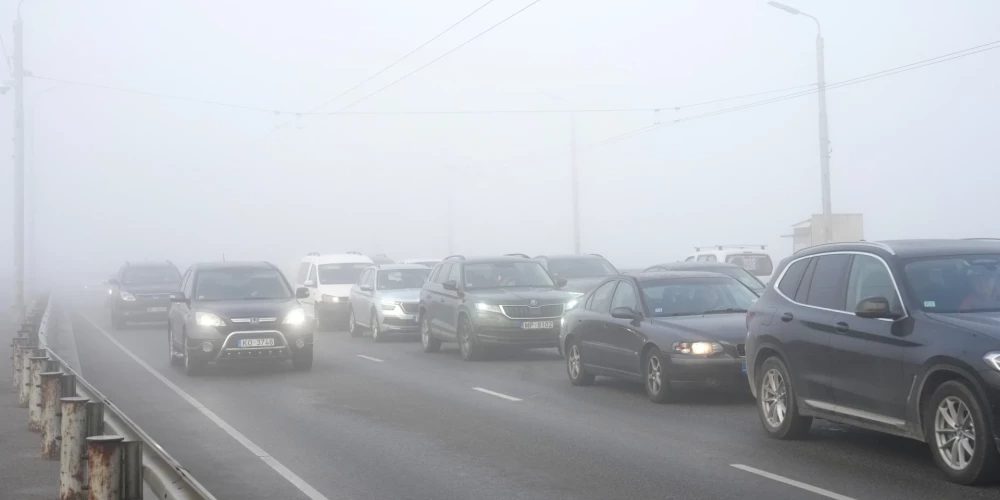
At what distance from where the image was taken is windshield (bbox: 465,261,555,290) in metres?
21.1

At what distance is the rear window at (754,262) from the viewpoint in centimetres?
2811

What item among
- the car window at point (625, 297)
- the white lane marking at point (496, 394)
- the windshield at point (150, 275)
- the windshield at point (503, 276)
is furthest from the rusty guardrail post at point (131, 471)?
the windshield at point (150, 275)

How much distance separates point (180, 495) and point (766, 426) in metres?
6.21

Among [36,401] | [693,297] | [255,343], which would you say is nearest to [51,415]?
[36,401]

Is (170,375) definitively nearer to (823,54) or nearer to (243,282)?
(243,282)

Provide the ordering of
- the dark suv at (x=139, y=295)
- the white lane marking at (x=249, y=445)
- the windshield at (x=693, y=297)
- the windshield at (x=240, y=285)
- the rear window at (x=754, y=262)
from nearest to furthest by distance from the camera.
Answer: the white lane marking at (x=249, y=445)
the windshield at (x=693, y=297)
the windshield at (x=240, y=285)
the rear window at (x=754, y=262)
the dark suv at (x=139, y=295)

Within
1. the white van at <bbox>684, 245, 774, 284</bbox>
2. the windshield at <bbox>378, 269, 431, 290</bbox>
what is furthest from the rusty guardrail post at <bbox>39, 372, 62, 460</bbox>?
the white van at <bbox>684, 245, 774, 284</bbox>

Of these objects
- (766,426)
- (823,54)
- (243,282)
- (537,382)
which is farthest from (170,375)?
(823,54)

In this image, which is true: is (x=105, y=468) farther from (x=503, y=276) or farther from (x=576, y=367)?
(x=503, y=276)

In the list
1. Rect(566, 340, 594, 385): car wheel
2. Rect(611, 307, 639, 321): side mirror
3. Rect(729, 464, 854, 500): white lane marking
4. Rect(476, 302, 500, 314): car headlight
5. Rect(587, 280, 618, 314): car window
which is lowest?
Rect(729, 464, 854, 500): white lane marking

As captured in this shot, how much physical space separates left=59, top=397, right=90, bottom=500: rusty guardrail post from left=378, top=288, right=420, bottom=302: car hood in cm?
1794

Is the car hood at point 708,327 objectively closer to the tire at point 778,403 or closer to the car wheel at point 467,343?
the tire at point 778,403

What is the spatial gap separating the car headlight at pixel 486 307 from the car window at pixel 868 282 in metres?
10.5

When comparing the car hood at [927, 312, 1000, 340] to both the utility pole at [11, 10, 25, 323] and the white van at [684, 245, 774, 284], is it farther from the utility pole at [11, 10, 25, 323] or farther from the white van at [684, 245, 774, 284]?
the utility pole at [11, 10, 25, 323]
